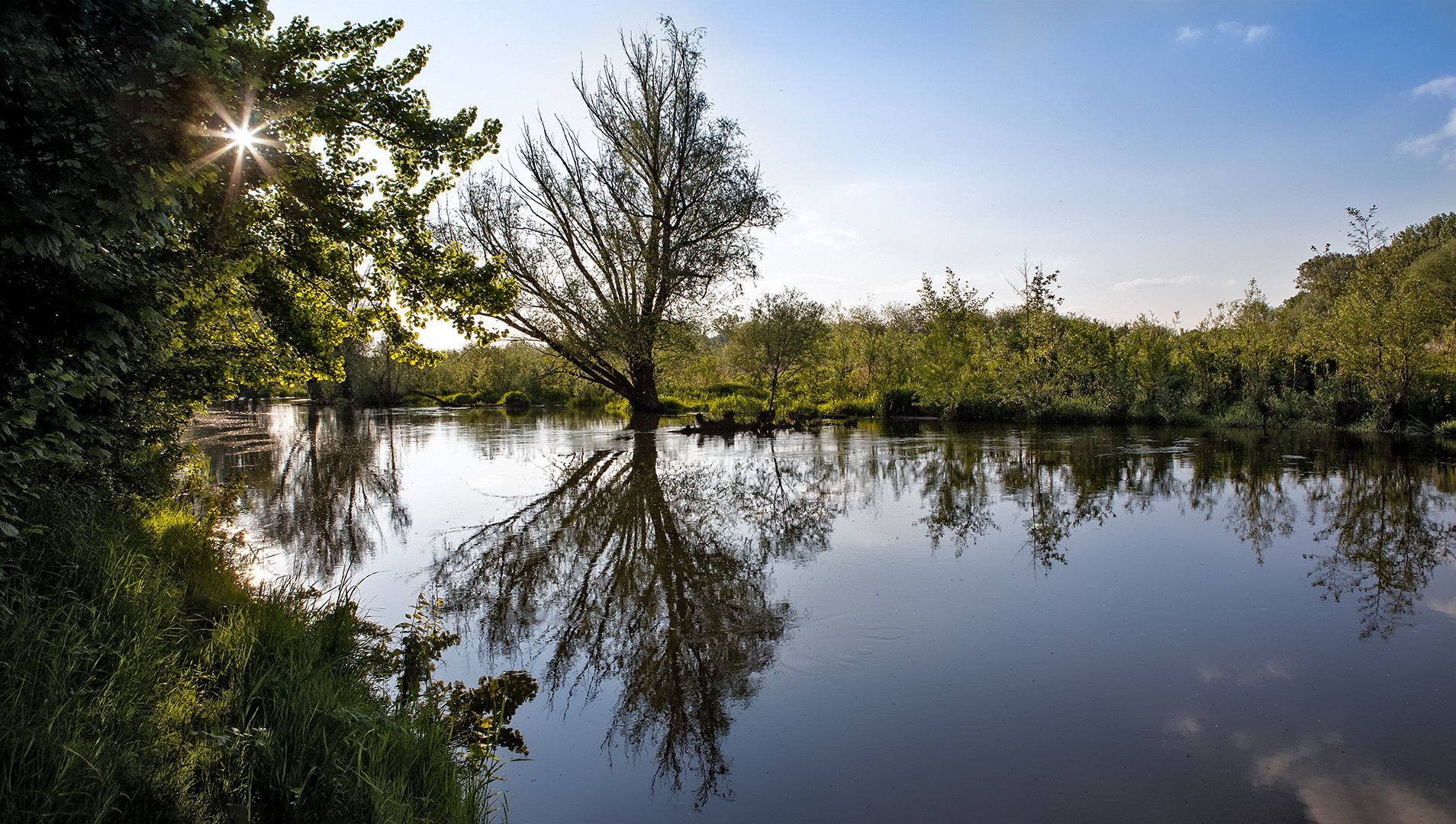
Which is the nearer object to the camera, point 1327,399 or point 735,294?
point 1327,399

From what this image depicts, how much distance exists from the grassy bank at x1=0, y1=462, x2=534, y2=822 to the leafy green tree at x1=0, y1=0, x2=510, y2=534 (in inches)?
22.9

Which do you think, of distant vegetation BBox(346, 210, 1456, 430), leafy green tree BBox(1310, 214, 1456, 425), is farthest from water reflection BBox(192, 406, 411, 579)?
leafy green tree BBox(1310, 214, 1456, 425)

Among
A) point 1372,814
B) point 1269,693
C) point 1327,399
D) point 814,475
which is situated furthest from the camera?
point 1327,399

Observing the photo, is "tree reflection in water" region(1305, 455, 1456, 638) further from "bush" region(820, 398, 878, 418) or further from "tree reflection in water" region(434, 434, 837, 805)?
"bush" region(820, 398, 878, 418)

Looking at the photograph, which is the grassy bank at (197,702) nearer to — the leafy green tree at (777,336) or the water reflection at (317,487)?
the water reflection at (317,487)

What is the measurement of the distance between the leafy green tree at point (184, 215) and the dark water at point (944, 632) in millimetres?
2558

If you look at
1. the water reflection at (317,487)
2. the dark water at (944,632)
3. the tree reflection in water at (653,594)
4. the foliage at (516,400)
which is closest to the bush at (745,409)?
the water reflection at (317,487)

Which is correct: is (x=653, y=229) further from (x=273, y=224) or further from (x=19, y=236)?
(x=19, y=236)

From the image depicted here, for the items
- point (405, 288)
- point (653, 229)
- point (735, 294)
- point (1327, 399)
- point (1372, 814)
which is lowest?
point (1372, 814)

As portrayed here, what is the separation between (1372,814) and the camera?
122 inches

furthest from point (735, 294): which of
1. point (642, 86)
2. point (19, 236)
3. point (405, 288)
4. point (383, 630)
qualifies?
point (19, 236)

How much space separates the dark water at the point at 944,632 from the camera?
11.1ft

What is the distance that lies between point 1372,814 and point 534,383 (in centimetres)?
5279

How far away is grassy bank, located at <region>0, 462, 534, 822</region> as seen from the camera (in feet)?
8.14
